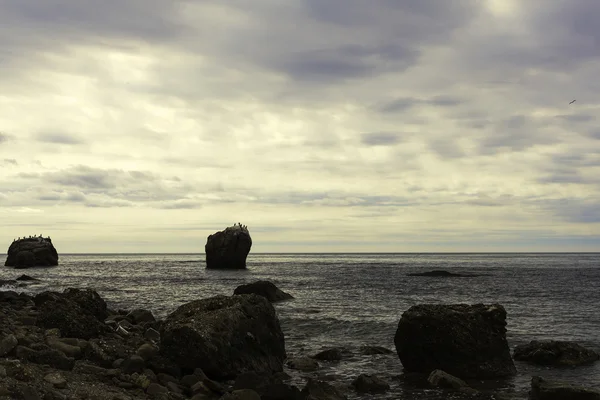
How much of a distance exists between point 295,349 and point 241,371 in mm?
6708

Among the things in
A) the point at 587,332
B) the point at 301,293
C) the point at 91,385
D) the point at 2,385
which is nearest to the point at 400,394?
the point at 91,385

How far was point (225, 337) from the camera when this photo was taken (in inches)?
612

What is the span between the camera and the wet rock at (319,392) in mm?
13234

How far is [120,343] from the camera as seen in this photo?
17859mm

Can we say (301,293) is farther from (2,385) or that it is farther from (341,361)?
(2,385)

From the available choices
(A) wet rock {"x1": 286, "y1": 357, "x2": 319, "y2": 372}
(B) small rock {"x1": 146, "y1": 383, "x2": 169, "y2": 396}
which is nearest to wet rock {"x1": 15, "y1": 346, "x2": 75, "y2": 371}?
(B) small rock {"x1": 146, "y1": 383, "x2": 169, "y2": 396}

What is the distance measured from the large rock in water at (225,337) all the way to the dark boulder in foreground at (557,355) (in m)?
9.17

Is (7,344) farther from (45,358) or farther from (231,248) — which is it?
(231,248)

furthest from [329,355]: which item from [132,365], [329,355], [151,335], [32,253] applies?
[32,253]

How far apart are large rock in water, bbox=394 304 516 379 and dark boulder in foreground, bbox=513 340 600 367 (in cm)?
220

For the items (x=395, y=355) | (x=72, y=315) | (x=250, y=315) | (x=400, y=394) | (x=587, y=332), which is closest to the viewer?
(x=400, y=394)

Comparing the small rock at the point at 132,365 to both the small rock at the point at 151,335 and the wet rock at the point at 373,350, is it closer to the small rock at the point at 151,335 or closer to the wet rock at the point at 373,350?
the small rock at the point at 151,335

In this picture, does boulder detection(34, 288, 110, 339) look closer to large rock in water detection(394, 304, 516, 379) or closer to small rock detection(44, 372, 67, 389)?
small rock detection(44, 372, 67, 389)

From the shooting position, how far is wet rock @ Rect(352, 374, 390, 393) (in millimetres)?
15344
